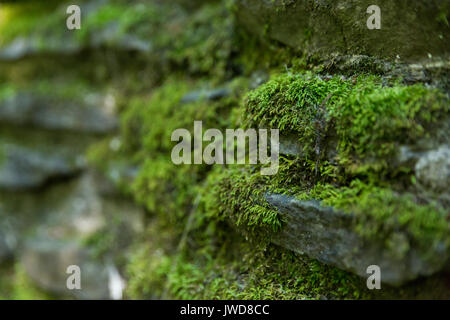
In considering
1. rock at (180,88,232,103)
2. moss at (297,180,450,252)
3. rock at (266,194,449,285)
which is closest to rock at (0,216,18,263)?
rock at (180,88,232,103)

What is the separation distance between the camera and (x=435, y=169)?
208cm

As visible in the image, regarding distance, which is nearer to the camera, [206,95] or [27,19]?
[206,95]

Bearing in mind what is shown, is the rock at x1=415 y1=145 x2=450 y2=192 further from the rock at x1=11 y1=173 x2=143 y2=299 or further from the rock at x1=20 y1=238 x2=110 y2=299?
the rock at x1=20 y1=238 x2=110 y2=299

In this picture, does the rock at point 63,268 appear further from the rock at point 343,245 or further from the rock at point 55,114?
the rock at point 343,245

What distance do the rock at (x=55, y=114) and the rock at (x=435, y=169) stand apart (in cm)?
388

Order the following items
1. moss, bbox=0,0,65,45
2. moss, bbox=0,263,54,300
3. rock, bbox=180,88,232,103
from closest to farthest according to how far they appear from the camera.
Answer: rock, bbox=180,88,232,103 → moss, bbox=0,263,54,300 → moss, bbox=0,0,65,45

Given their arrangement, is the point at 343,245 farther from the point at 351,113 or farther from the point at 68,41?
the point at 68,41

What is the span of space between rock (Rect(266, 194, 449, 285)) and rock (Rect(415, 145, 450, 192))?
36 centimetres

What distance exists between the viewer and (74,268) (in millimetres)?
4445

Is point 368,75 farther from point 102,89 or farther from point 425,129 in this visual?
point 102,89

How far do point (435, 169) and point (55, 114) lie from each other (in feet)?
16.7

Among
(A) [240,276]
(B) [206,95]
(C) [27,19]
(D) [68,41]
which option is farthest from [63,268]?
(C) [27,19]

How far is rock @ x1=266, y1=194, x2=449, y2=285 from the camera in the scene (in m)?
2.00

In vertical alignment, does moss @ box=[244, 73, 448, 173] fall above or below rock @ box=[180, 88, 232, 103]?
below
